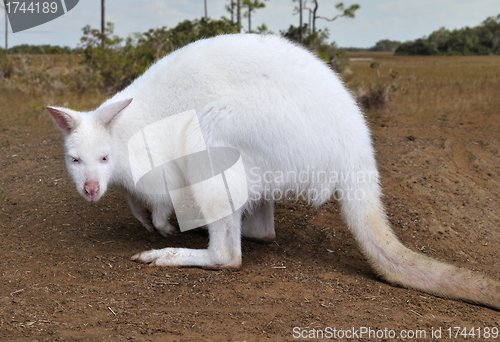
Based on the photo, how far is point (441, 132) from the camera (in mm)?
6770

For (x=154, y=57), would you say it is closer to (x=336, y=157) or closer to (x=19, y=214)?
(x=19, y=214)

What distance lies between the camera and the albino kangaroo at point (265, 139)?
272 centimetres

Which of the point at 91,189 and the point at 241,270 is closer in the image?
the point at 91,189

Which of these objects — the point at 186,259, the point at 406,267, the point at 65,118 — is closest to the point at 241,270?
the point at 186,259

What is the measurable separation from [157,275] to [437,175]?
3.35 metres

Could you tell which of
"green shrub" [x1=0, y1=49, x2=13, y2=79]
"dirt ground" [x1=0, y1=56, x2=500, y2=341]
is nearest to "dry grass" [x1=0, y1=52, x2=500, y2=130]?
"green shrub" [x1=0, y1=49, x2=13, y2=79]

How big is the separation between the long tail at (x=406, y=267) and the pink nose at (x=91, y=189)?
1.61m

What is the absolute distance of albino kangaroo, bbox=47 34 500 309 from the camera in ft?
8.92

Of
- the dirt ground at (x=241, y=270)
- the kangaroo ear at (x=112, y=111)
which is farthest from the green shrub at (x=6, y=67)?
the kangaroo ear at (x=112, y=111)

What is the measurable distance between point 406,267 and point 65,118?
2.33 meters

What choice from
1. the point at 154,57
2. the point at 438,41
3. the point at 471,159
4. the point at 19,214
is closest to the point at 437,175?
the point at 471,159

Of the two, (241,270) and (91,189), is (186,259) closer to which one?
(241,270)

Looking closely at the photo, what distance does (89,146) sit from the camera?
2801 mm

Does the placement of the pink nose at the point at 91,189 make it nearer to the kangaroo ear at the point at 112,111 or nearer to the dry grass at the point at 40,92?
the kangaroo ear at the point at 112,111
